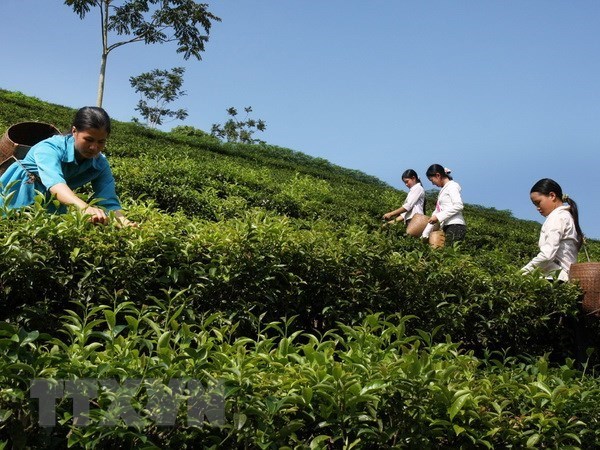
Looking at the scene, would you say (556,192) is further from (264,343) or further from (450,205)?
(264,343)

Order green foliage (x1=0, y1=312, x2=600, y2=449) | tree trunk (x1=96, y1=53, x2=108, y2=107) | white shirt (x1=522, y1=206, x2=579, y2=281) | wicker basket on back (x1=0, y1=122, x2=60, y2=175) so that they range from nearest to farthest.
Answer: green foliage (x1=0, y1=312, x2=600, y2=449)
wicker basket on back (x1=0, y1=122, x2=60, y2=175)
white shirt (x1=522, y1=206, x2=579, y2=281)
tree trunk (x1=96, y1=53, x2=108, y2=107)

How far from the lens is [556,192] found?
5.79 meters

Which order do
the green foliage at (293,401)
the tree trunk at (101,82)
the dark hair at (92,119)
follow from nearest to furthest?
1. the green foliage at (293,401)
2. the dark hair at (92,119)
3. the tree trunk at (101,82)

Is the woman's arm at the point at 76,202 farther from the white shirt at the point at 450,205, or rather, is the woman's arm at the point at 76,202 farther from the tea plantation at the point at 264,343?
the white shirt at the point at 450,205

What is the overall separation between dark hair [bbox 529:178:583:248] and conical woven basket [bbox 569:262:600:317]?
38 cm

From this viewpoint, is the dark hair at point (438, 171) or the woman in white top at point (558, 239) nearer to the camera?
the woman in white top at point (558, 239)

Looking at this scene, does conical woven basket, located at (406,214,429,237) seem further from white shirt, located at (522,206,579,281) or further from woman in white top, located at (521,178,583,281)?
white shirt, located at (522,206,579,281)

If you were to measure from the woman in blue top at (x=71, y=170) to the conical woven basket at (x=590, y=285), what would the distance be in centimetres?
345

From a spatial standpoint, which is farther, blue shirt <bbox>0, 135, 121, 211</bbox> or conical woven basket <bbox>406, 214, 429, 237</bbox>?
conical woven basket <bbox>406, 214, 429, 237</bbox>

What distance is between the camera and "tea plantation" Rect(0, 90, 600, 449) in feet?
7.86

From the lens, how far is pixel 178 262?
3811mm

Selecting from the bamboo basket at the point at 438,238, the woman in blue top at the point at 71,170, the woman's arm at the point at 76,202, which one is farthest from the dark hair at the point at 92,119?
the bamboo basket at the point at 438,238

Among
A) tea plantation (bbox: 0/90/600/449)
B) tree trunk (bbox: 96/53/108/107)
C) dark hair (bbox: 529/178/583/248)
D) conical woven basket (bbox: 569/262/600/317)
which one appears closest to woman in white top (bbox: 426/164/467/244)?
dark hair (bbox: 529/178/583/248)

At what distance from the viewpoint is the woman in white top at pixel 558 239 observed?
18.0ft
